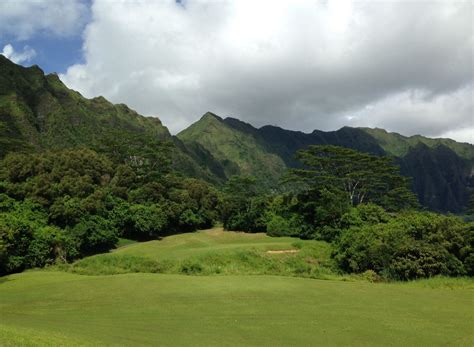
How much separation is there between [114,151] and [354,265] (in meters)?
58.9

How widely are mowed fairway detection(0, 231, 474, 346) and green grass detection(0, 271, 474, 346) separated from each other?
0.13 feet

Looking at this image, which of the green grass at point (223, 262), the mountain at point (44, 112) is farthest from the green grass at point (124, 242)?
the mountain at point (44, 112)

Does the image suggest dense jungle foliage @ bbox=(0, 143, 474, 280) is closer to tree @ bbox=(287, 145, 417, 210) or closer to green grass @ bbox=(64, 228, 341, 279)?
tree @ bbox=(287, 145, 417, 210)

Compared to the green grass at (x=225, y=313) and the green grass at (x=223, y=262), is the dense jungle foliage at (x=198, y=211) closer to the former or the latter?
the green grass at (x=223, y=262)

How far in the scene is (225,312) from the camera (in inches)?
719

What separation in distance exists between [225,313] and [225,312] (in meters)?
0.17

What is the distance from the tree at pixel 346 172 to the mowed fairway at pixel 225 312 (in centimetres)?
3256

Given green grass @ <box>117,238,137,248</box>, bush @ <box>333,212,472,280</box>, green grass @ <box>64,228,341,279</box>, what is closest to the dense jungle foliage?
bush @ <box>333,212,472,280</box>

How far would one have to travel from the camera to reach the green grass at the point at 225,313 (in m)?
14.0

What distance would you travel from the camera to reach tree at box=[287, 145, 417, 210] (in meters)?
58.5

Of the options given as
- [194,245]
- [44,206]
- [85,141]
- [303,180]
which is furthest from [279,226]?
[85,141]

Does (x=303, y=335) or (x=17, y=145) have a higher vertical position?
(x=17, y=145)

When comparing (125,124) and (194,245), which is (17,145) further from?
(125,124)

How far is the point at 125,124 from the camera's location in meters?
183
